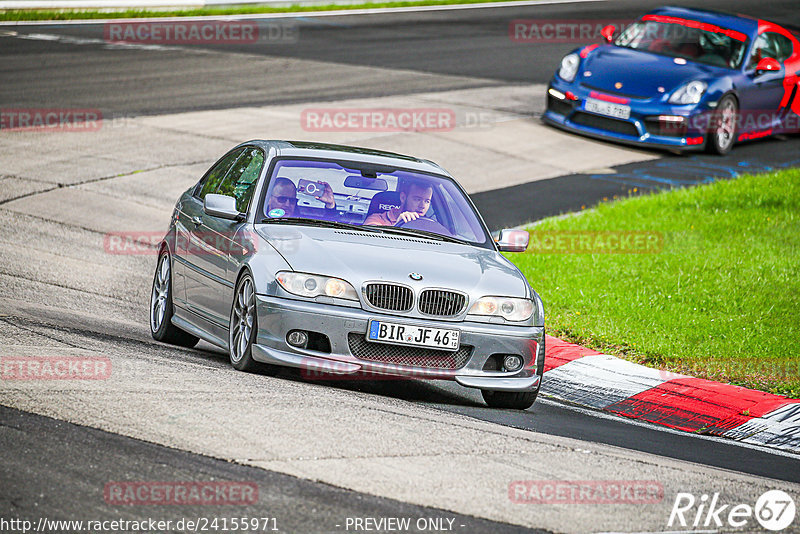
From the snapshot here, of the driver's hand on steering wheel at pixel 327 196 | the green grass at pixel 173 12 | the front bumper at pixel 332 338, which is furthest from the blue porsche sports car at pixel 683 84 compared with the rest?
the green grass at pixel 173 12

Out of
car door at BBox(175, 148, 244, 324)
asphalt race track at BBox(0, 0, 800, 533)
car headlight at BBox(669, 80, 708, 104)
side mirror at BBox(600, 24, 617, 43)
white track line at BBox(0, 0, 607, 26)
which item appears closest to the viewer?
asphalt race track at BBox(0, 0, 800, 533)

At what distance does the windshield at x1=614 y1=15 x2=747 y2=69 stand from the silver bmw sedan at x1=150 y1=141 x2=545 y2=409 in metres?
10.8

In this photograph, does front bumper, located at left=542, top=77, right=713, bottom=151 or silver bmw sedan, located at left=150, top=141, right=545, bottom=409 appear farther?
front bumper, located at left=542, top=77, right=713, bottom=151

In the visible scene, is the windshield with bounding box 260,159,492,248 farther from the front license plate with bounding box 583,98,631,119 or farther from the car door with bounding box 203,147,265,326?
the front license plate with bounding box 583,98,631,119

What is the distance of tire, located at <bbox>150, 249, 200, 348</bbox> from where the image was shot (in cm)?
944

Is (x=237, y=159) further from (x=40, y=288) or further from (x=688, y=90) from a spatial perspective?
(x=688, y=90)

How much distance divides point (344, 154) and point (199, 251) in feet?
4.11

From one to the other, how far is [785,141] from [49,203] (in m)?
11.9

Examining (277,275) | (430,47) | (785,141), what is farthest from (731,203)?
(430,47)

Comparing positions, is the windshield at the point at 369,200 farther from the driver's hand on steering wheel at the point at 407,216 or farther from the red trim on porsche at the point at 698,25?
the red trim on porsche at the point at 698,25

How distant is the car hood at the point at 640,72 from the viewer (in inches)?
717

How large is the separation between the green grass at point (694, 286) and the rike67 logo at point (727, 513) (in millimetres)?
3213

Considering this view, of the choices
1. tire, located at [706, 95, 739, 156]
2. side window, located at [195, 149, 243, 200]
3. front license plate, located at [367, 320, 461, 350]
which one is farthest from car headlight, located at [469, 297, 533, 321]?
tire, located at [706, 95, 739, 156]

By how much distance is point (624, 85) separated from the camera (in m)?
18.3
